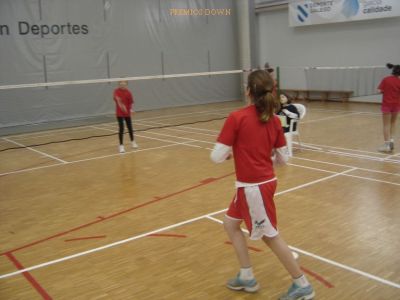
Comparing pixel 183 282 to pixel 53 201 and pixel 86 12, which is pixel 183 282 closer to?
pixel 53 201

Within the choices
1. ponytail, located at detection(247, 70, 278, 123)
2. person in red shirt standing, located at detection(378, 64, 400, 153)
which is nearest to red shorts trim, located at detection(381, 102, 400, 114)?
person in red shirt standing, located at detection(378, 64, 400, 153)

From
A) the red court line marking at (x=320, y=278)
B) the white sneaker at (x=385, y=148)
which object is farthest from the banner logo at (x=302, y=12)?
the red court line marking at (x=320, y=278)

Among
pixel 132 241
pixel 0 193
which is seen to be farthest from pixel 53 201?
pixel 132 241

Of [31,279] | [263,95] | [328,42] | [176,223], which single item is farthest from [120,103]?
[328,42]

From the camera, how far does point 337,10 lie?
17.3 meters

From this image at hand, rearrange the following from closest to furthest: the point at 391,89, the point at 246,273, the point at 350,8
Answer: the point at 246,273 < the point at 391,89 < the point at 350,8

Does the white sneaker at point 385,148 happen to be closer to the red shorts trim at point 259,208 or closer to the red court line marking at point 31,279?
the red shorts trim at point 259,208

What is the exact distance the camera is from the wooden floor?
150 inches

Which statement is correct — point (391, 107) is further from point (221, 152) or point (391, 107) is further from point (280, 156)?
point (221, 152)

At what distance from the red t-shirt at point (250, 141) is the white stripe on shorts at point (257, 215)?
8 centimetres

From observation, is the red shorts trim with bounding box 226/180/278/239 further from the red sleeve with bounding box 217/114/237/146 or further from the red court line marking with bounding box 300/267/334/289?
the red court line marking with bounding box 300/267/334/289

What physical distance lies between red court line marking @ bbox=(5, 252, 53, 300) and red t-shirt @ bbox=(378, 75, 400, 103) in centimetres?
703

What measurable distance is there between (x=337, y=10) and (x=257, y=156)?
15.8m

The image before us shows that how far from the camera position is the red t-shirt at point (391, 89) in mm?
8547
